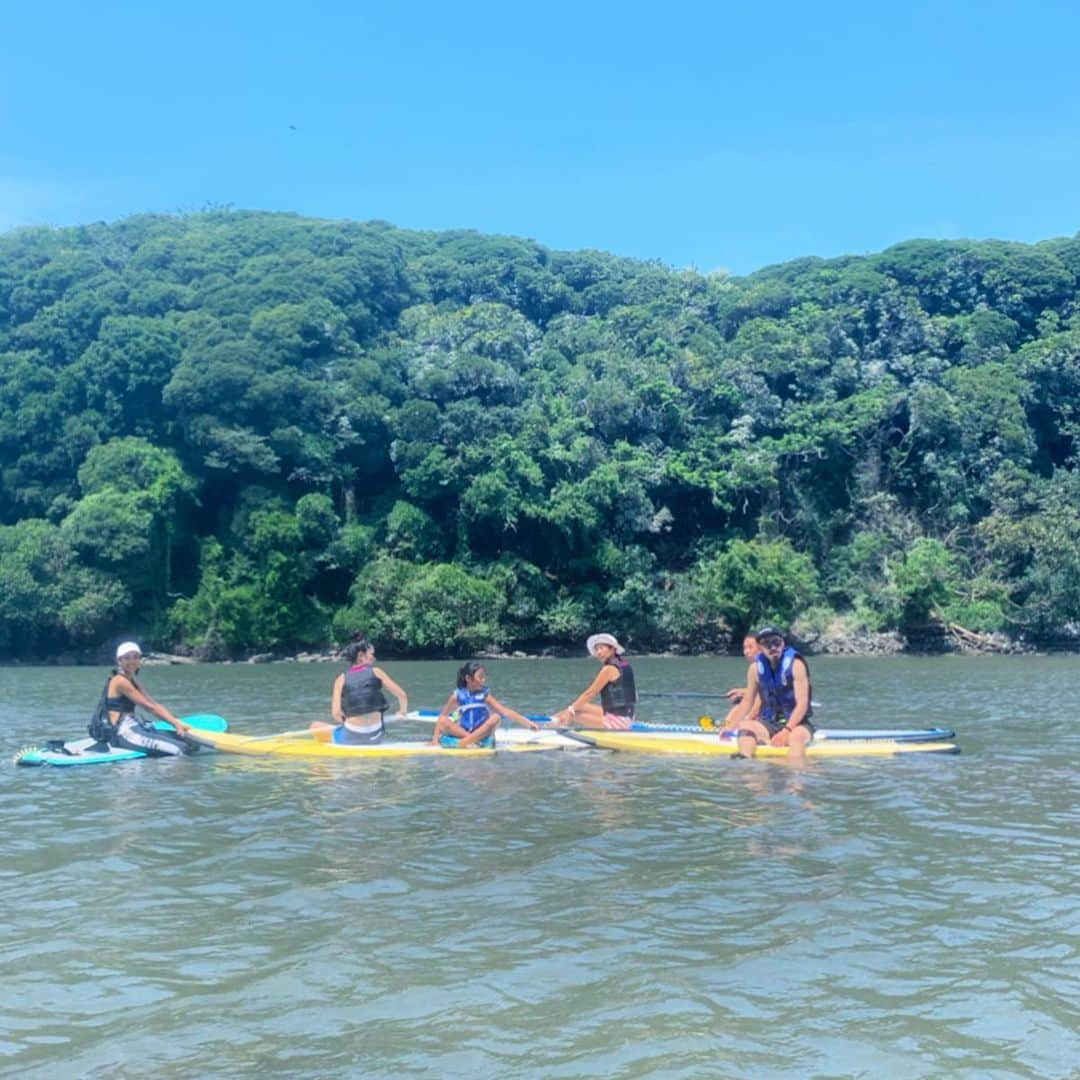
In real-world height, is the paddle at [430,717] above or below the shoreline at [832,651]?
above

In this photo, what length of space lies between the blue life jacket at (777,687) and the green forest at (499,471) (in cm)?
2548

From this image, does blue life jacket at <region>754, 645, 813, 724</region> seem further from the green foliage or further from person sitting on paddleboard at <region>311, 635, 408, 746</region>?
the green foliage

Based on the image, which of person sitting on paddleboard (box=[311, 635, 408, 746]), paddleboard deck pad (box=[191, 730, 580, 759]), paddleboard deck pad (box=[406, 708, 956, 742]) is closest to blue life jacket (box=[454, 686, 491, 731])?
paddleboard deck pad (box=[191, 730, 580, 759])

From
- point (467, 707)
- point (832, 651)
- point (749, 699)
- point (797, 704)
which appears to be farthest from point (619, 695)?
point (832, 651)

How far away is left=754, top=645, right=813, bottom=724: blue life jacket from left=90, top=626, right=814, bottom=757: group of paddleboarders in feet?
0.04

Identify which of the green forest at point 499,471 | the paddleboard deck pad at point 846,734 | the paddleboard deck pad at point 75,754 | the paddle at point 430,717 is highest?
the green forest at point 499,471

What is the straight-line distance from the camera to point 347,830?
28.2ft

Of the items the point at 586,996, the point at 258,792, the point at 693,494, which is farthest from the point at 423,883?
the point at 693,494

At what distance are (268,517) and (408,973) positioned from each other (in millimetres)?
35926

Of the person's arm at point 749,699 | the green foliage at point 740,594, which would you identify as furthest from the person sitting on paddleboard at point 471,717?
the green foliage at point 740,594

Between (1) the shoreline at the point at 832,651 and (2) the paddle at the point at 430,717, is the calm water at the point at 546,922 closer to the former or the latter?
(2) the paddle at the point at 430,717

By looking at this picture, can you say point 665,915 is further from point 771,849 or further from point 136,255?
point 136,255

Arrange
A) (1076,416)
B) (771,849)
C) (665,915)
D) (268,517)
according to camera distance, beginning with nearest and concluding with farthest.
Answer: (665,915) < (771,849) < (268,517) < (1076,416)

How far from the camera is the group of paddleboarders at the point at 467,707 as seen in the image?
1228cm
